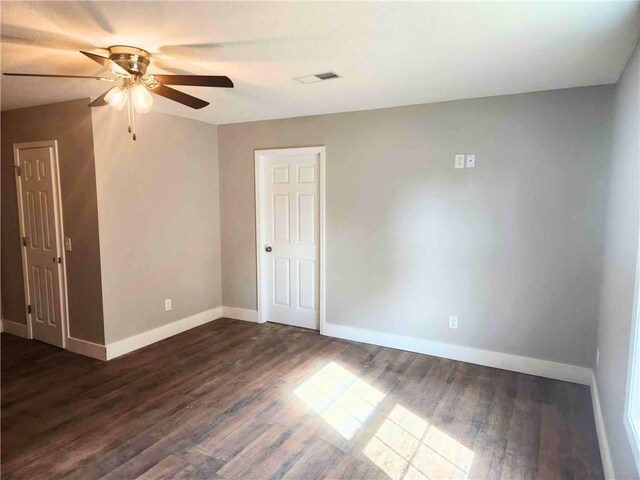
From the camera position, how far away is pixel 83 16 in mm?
1917

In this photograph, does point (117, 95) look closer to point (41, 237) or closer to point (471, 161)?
point (41, 237)

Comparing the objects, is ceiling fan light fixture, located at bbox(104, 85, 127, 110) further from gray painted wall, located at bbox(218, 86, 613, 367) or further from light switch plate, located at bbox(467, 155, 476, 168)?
light switch plate, located at bbox(467, 155, 476, 168)

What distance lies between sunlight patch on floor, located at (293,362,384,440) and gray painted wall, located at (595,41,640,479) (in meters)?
1.49

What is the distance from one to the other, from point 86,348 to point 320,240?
8.59ft

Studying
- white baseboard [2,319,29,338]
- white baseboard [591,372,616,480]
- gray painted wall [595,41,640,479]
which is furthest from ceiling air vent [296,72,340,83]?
white baseboard [2,319,29,338]

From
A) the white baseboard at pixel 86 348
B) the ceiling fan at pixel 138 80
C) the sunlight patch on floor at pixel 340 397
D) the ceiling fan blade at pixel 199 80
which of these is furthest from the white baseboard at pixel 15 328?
the ceiling fan blade at pixel 199 80

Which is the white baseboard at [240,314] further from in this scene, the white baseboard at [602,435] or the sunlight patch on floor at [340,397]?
the white baseboard at [602,435]

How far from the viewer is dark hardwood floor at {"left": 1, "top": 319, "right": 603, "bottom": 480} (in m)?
2.30

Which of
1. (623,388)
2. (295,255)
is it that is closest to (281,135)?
(295,255)

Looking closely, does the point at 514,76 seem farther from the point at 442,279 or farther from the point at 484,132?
the point at 442,279

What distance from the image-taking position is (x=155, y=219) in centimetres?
421

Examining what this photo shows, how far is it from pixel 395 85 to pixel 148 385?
3209 millimetres

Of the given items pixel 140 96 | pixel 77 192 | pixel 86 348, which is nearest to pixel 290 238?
pixel 77 192

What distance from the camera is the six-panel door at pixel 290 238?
179 inches
